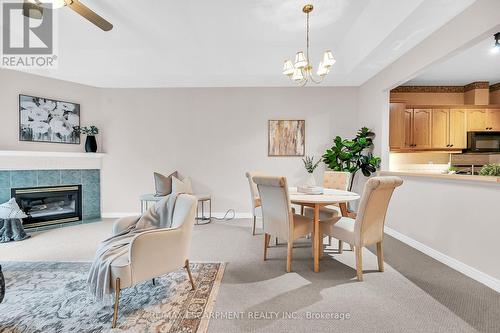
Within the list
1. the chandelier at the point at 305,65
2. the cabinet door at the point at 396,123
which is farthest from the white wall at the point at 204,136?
the chandelier at the point at 305,65

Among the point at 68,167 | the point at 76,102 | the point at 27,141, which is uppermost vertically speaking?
the point at 76,102

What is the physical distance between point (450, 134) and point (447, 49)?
10.5ft

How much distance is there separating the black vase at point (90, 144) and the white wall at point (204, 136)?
0.27 meters

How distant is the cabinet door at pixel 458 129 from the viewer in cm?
488

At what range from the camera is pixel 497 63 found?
3990 mm

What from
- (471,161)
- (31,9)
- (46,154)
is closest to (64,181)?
(46,154)

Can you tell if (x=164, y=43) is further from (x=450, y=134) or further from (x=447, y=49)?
(x=450, y=134)

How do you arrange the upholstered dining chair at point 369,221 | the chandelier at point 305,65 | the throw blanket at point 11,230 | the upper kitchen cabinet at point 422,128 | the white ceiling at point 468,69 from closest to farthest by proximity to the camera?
the upholstered dining chair at point 369,221 < the chandelier at point 305,65 < the throw blanket at point 11,230 < the white ceiling at point 468,69 < the upper kitchen cabinet at point 422,128

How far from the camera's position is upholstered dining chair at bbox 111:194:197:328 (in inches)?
66.2

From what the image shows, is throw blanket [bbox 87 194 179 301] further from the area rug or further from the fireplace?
the fireplace

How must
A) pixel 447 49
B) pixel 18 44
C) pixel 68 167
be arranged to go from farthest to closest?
pixel 68 167
pixel 18 44
pixel 447 49

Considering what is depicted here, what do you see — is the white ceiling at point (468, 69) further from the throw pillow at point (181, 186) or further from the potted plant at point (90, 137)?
the potted plant at point (90, 137)

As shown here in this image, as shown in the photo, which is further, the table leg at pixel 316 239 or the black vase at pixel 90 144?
the black vase at pixel 90 144

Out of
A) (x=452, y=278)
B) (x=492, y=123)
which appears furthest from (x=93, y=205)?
(x=492, y=123)
